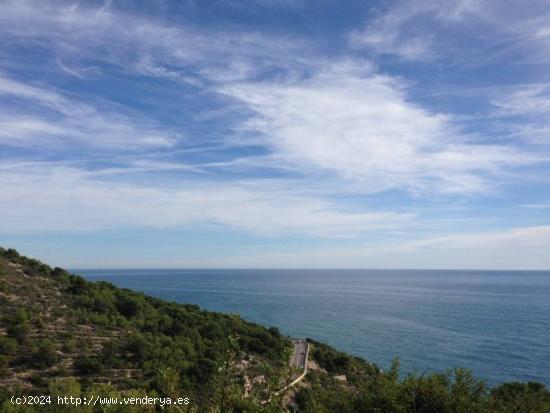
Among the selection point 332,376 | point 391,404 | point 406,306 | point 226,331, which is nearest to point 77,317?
point 226,331

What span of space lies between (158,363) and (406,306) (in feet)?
389

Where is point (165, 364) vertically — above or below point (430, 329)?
above

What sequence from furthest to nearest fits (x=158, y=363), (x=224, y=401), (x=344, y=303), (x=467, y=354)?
(x=344, y=303), (x=467, y=354), (x=158, y=363), (x=224, y=401)

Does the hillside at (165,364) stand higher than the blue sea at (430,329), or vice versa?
the hillside at (165,364)

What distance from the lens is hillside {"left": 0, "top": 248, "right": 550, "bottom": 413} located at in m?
10.4

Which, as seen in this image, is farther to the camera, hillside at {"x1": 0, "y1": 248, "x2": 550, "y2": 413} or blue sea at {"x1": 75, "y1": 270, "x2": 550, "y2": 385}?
blue sea at {"x1": 75, "y1": 270, "x2": 550, "y2": 385}

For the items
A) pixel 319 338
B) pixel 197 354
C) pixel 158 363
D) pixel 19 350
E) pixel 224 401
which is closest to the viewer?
pixel 224 401

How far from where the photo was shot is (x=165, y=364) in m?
30.0

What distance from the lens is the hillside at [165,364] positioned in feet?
34.2

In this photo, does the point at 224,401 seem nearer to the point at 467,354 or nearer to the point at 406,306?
the point at 467,354

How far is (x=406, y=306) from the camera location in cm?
13550

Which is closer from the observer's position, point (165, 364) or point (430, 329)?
point (165, 364)

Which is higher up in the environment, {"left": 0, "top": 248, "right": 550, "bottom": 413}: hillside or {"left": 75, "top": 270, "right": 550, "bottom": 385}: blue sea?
{"left": 0, "top": 248, "right": 550, "bottom": 413}: hillside

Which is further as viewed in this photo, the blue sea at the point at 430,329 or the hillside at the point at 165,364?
the blue sea at the point at 430,329
